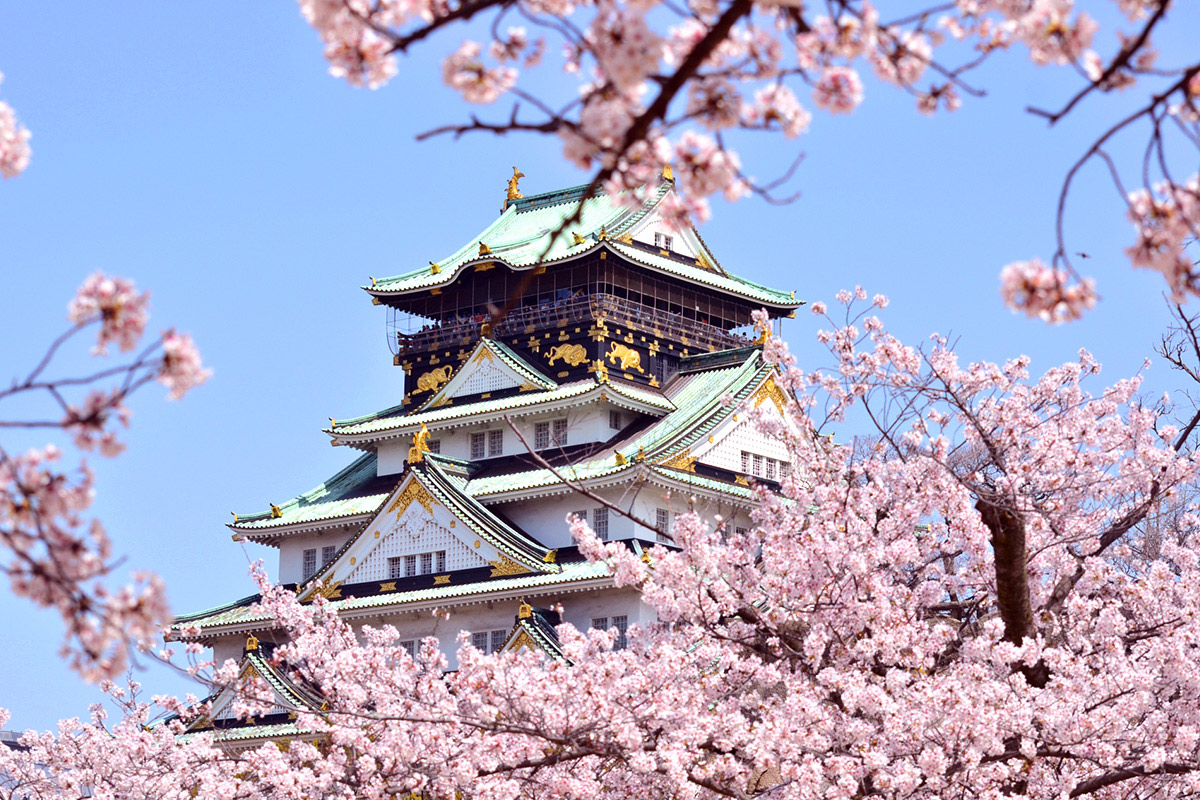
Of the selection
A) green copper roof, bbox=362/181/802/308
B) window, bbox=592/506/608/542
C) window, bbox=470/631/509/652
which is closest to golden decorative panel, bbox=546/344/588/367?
green copper roof, bbox=362/181/802/308

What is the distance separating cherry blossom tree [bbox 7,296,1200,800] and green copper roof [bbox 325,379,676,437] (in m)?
19.4

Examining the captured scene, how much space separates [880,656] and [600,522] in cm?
2241

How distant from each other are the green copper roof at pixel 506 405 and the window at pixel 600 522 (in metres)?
3.03

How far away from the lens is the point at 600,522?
3897 centimetres

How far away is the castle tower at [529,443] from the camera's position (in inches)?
1499

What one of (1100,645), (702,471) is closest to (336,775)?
(1100,645)

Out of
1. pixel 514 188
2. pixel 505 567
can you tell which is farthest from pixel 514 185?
pixel 505 567

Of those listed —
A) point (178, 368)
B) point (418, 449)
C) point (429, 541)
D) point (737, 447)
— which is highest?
point (418, 449)

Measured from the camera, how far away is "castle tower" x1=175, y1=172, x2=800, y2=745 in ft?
125

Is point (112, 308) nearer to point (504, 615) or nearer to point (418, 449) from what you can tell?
point (504, 615)

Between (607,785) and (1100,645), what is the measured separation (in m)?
5.71

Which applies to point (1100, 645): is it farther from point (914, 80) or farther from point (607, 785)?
point (914, 80)

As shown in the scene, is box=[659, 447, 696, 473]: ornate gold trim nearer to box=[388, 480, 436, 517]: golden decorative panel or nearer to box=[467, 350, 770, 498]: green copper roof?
box=[467, 350, 770, 498]: green copper roof

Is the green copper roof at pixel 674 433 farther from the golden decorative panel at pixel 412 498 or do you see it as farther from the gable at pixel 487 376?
the gable at pixel 487 376
